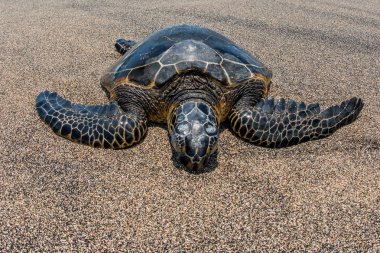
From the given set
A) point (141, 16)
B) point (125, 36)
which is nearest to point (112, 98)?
point (125, 36)

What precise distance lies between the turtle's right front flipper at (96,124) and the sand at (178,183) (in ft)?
0.29

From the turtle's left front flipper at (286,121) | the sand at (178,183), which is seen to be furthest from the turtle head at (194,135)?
the turtle's left front flipper at (286,121)

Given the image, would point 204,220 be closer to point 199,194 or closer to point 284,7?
point 199,194

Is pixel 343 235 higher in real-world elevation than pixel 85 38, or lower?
higher

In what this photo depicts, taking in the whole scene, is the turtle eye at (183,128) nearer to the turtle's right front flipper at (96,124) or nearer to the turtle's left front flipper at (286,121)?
the turtle's right front flipper at (96,124)

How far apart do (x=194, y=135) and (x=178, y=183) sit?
0.36 meters

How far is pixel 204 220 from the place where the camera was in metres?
2.35

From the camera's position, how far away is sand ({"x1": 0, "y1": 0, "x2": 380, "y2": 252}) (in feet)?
7.27

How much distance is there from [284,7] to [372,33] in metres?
1.70

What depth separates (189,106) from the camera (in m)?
3.00

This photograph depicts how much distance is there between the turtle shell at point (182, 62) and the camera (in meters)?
3.26

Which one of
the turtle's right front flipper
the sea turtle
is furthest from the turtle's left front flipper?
the turtle's right front flipper

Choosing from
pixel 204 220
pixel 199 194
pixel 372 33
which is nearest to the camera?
pixel 204 220

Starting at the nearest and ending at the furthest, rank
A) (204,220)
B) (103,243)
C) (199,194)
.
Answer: (103,243), (204,220), (199,194)
